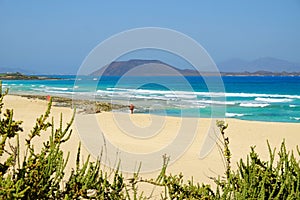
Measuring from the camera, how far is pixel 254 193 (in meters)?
2.25

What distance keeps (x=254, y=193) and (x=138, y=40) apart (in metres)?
2.56

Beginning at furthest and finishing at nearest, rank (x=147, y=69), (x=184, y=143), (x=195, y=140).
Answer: (x=195, y=140) → (x=184, y=143) → (x=147, y=69)

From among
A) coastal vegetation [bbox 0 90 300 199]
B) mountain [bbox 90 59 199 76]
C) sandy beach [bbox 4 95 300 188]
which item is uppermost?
mountain [bbox 90 59 199 76]

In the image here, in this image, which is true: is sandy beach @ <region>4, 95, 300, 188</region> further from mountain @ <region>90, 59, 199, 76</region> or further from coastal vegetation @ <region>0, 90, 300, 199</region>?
coastal vegetation @ <region>0, 90, 300, 199</region>

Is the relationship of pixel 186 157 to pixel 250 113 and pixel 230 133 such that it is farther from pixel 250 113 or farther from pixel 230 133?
pixel 250 113

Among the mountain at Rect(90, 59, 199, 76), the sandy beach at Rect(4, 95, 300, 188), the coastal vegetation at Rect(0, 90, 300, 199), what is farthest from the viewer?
the sandy beach at Rect(4, 95, 300, 188)

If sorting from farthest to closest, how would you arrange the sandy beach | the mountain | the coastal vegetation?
the sandy beach < the mountain < the coastal vegetation

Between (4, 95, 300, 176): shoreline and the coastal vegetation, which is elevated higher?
the coastal vegetation

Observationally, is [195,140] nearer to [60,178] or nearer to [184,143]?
[184,143]

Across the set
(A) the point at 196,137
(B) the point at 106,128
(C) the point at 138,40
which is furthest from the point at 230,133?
(C) the point at 138,40

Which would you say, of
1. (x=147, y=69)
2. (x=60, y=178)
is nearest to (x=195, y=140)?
(x=147, y=69)

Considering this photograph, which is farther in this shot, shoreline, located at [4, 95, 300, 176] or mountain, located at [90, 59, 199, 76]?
shoreline, located at [4, 95, 300, 176]

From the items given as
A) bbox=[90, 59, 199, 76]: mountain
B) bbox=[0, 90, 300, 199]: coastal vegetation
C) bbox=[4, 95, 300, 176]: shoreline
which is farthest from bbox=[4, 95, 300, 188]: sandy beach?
bbox=[0, 90, 300, 199]: coastal vegetation

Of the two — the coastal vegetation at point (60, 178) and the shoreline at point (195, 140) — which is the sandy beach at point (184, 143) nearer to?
the shoreline at point (195, 140)
